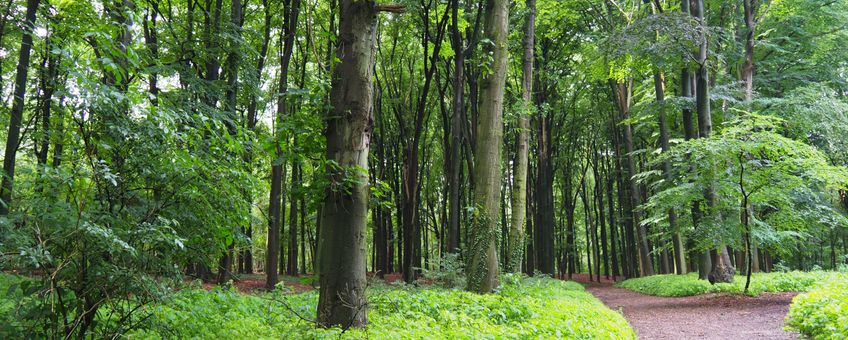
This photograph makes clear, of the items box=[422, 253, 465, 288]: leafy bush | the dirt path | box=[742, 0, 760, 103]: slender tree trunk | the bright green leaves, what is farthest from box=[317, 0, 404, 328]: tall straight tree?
box=[742, 0, 760, 103]: slender tree trunk

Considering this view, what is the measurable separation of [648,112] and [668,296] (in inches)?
249

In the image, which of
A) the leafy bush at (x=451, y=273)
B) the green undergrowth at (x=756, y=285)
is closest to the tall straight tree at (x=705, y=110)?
the green undergrowth at (x=756, y=285)

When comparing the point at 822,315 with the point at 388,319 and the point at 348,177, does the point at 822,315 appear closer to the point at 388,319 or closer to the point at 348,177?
the point at 388,319

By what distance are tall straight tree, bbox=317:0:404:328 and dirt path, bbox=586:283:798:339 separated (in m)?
6.21

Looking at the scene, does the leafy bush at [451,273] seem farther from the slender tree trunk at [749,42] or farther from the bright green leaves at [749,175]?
the slender tree trunk at [749,42]

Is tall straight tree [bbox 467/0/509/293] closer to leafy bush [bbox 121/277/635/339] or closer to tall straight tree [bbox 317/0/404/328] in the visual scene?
leafy bush [bbox 121/277/635/339]

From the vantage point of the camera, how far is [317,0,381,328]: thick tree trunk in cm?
481

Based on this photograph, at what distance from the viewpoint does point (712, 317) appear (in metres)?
10.7

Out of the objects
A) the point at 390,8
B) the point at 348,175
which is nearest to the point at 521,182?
the point at 390,8

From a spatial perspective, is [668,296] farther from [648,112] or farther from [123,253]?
[123,253]

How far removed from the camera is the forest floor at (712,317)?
871 cm

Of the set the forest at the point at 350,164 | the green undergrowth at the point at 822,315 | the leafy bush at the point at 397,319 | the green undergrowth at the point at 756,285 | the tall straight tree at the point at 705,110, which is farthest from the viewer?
the tall straight tree at the point at 705,110

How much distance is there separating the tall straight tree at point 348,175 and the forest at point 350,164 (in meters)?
0.02

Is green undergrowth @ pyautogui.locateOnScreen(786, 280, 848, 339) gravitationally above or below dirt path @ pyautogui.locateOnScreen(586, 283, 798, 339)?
above
